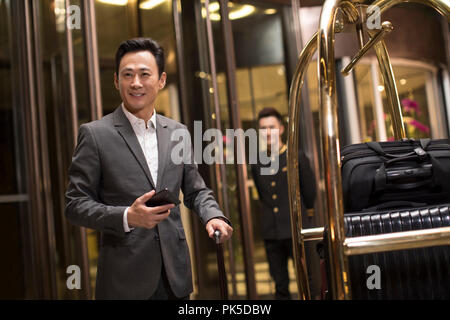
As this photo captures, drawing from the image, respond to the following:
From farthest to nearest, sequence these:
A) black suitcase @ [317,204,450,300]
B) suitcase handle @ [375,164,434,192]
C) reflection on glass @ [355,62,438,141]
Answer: reflection on glass @ [355,62,438,141]
suitcase handle @ [375,164,434,192]
black suitcase @ [317,204,450,300]

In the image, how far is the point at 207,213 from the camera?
1.72m

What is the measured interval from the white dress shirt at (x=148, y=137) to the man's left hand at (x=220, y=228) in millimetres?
273

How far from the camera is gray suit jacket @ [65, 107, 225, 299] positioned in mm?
1653

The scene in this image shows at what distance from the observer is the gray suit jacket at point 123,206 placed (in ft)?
5.42

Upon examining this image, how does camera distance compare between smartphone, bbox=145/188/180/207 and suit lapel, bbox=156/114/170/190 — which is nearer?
smartphone, bbox=145/188/180/207

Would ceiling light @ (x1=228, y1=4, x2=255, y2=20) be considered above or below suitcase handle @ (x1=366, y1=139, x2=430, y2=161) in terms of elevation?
above

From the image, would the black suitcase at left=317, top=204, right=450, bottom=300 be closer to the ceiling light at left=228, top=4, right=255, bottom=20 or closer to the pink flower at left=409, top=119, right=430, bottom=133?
the ceiling light at left=228, top=4, right=255, bottom=20

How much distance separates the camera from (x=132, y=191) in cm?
169

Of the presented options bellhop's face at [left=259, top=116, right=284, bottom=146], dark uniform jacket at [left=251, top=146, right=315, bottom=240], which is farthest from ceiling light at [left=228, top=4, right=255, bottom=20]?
dark uniform jacket at [left=251, top=146, right=315, bottom=240]

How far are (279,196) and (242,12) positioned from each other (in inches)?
71.0

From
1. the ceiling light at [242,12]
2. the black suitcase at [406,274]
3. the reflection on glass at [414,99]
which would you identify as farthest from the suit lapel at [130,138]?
the reflection on glass at [414,99]

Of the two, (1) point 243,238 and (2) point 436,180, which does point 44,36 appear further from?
(2) point 436,180

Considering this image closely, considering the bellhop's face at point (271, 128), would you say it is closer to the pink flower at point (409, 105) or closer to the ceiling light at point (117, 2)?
the ceiling light at point (117, 2)

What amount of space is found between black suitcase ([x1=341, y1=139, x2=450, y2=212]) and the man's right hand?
2.05 ft
